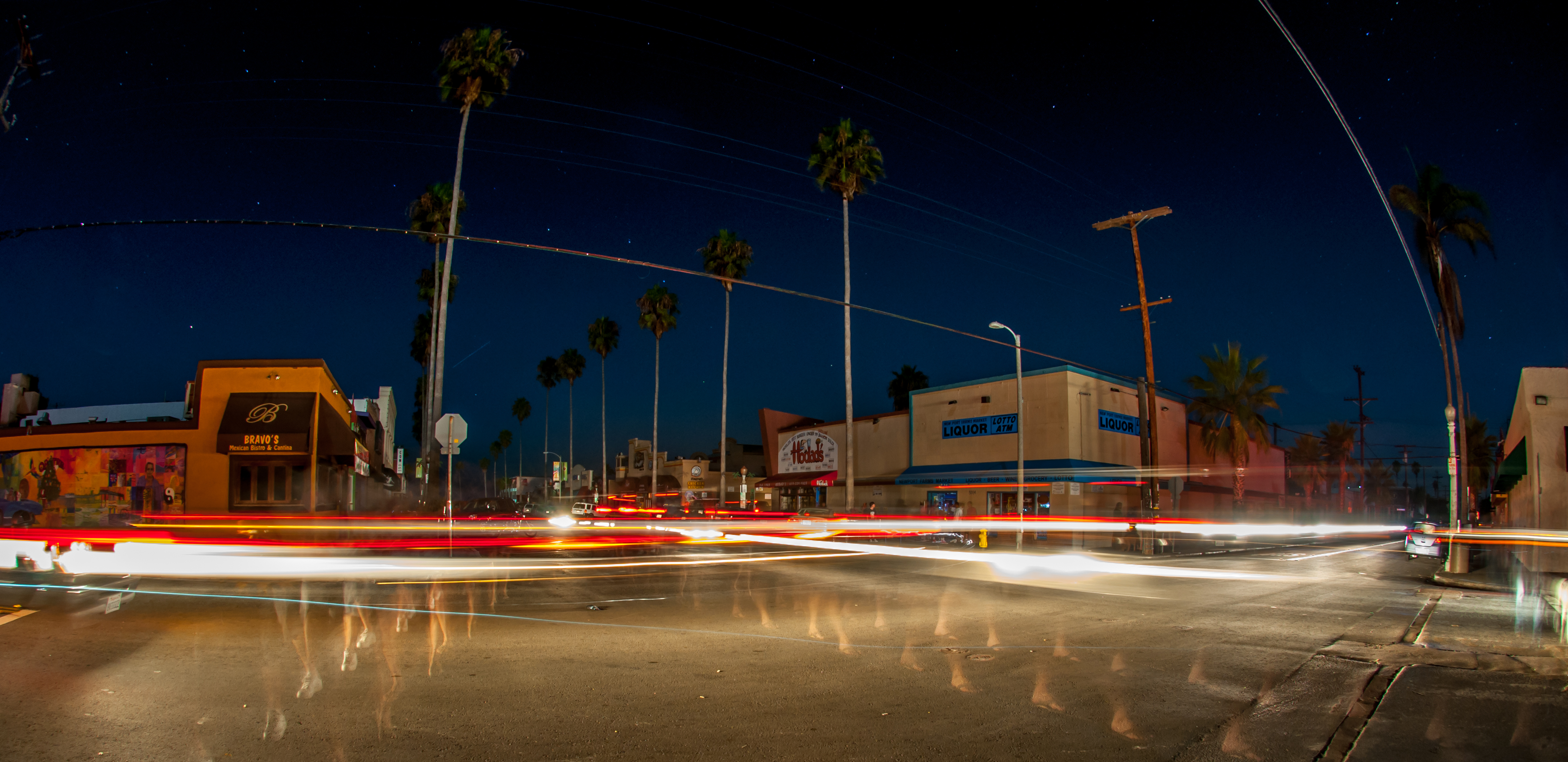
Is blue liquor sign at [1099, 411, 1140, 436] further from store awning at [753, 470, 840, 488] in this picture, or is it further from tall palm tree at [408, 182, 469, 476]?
tall palm tree at [408, 182, 469, 476]

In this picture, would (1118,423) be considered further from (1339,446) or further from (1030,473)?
(1339,446)

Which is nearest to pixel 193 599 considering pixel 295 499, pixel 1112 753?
pixel 1112 753

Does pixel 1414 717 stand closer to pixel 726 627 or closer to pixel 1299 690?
pixel 1299 690

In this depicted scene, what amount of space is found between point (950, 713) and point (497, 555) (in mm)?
16207

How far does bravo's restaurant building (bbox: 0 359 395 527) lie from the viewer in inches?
1321

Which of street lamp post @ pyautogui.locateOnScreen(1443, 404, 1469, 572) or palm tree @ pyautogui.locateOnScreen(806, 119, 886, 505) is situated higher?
palm tree @ pyautogui.locateOnScreen(806, 119, 886, 505)

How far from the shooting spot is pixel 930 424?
149ft

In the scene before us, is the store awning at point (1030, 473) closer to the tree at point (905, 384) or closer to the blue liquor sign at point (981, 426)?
the blue liquor sign at point (981, 426)

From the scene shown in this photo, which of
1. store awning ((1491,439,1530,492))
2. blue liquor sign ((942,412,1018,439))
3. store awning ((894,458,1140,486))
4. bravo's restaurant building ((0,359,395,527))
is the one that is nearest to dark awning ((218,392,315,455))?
bravo's restaurant building ((0,359,395,527))

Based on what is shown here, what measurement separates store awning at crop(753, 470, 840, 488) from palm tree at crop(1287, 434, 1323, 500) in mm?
49437

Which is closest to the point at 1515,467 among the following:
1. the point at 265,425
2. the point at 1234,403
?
the point at 1234,403

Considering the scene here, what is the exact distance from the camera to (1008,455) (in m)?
41.1

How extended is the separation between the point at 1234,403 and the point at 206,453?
167 ft

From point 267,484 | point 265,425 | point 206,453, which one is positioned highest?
point 265,425
